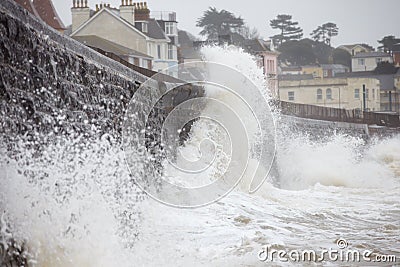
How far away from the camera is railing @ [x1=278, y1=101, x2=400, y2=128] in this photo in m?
19.8

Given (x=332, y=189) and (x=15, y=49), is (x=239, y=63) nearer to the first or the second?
(x=332, y=189)

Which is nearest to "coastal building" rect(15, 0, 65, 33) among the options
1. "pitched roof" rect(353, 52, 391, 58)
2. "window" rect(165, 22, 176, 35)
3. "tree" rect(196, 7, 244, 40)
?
"window" rect(165, 22, 176, 35)

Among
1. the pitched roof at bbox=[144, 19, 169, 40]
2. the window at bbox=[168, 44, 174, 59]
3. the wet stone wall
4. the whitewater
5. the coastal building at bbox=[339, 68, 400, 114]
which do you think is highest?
the pitched roof at bbox=[144, 19, 169, 40]

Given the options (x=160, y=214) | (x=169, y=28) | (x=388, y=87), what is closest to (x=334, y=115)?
(x=169, y=28)

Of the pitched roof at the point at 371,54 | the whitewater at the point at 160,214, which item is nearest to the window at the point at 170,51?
the whitewater at the point at 160,214

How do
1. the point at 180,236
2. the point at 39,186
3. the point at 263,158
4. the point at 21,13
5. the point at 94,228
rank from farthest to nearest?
the point at 263,158 < the point at 180,236 < the point at 94,228 < the point at 21,13 < the point at 39,186

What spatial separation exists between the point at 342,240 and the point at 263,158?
5.74 metres

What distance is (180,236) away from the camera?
5.72m

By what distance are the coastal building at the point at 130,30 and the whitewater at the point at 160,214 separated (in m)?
16.9

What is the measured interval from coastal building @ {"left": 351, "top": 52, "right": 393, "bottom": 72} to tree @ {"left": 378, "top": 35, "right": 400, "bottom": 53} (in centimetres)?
600

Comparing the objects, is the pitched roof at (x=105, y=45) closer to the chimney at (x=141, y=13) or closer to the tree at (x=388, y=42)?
the chimney at (x=141, y=13)

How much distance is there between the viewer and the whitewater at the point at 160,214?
3.80 metres

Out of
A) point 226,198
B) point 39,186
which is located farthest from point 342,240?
point 39,186

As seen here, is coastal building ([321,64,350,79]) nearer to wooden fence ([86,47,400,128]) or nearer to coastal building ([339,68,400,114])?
coastal building ([339,68,400,114])
